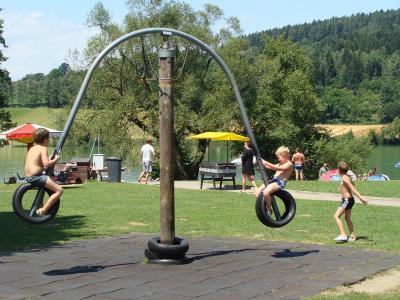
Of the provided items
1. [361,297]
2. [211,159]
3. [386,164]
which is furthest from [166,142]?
[386,164]

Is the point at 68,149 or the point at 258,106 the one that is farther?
the point at 258,106

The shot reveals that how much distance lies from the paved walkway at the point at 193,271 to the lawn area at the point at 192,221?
109 cm

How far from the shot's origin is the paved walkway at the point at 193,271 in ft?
22.8

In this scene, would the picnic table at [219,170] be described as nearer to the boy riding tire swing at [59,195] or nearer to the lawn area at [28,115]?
the boy riding tire swing at [59,195]

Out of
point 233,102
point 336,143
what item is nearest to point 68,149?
point 233,102

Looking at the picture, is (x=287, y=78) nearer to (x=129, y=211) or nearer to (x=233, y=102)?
(x=233, y=102)

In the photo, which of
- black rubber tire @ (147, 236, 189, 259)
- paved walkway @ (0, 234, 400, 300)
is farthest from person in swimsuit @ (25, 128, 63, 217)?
black rubber tire @ (147, 236, 189, 259)

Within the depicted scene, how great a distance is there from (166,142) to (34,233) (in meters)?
4.08

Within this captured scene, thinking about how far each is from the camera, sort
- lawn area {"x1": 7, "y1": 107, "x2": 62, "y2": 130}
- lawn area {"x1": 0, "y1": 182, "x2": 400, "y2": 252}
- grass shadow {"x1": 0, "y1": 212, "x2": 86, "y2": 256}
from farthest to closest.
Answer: lawn area {"x1": 7, "y1": 107, "x2": 62, "y2": 130} < lawn area {"x1": 0, "y1": 182, "x2": 400, "y2": 252} < grass shadow {"x1": 0, "y1": 212, "x2": 86, "y2": 256}

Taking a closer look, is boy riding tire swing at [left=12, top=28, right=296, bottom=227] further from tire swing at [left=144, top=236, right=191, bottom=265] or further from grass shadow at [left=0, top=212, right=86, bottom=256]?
grass shadow at [left=0, top=212, right=86, bottom=256]

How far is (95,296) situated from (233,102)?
3408cm

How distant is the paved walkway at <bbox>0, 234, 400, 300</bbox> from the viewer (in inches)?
274

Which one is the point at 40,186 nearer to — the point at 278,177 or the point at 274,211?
the point at 274,211

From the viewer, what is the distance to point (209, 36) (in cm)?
4066
